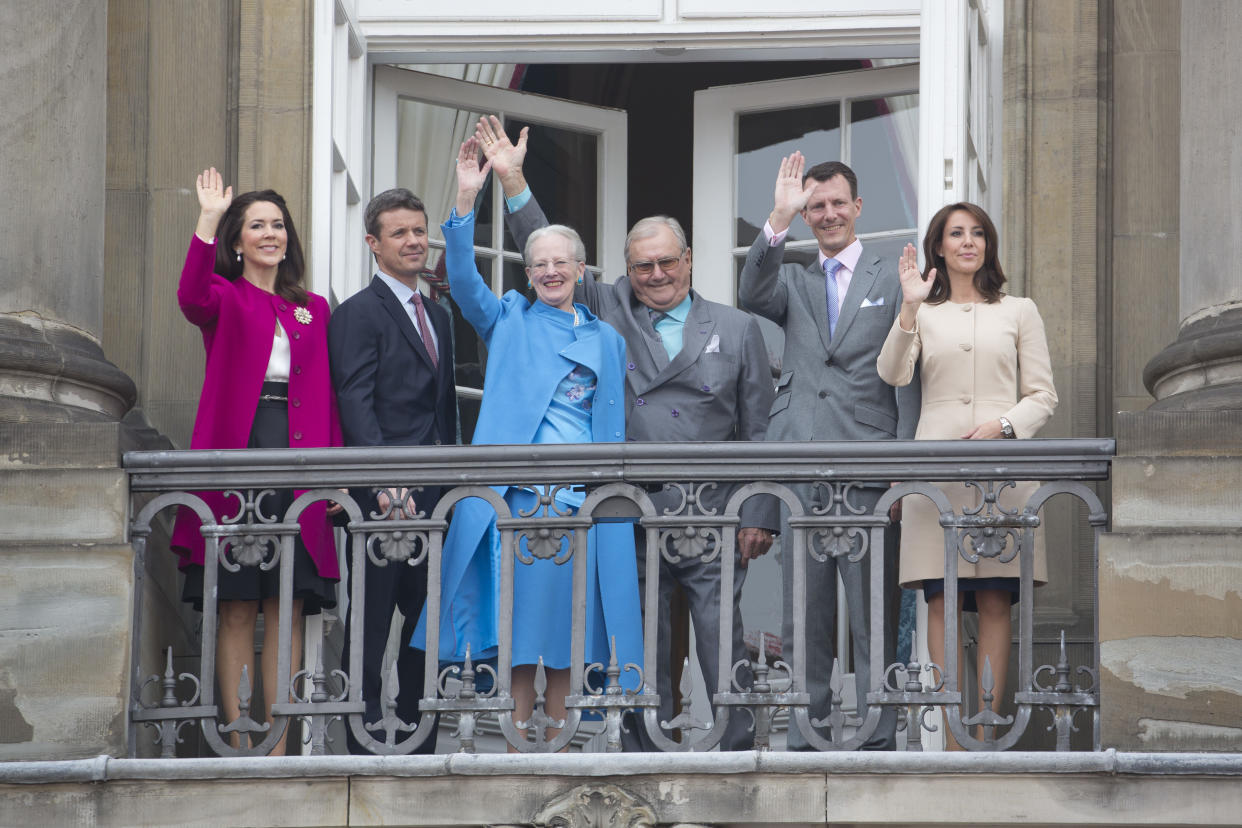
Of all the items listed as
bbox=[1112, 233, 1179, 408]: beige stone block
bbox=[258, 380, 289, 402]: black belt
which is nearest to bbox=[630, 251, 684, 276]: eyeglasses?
bbox=[258, 380, 289, 402]: black belt

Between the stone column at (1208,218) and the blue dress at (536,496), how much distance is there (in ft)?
5.87

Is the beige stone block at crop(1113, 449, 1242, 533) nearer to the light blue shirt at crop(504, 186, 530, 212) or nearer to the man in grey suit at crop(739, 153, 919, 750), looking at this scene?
the man in grey suit at crop(739, 153, 919, 750)

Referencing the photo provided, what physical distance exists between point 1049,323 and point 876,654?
→ 2748 mm

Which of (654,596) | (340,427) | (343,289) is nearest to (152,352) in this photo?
(343,289)

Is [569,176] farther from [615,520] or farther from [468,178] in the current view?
[615,520]

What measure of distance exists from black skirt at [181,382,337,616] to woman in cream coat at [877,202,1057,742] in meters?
1.89

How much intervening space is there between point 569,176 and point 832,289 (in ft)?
8.80

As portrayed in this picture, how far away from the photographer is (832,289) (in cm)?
804

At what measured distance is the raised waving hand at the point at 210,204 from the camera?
24.4 feet

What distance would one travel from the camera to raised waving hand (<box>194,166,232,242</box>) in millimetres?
7434

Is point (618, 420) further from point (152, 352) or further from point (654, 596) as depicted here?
point (152, 352)

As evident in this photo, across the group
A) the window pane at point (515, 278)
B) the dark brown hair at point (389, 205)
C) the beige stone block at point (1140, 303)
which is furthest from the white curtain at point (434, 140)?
the beige stone block at point (1140, 303)

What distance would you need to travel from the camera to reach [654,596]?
6.97m

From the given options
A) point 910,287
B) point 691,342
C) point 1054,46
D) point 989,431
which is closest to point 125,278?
point 691,342
